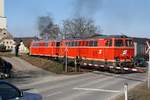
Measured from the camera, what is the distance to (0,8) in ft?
50.6

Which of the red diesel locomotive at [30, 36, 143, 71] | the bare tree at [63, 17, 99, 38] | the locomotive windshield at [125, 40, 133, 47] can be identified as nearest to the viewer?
the red diesel locomotive at [30, 36, 143, 71]

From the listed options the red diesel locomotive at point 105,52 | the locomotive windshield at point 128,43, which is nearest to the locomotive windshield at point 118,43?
the red diesel locomotive at point 105,52

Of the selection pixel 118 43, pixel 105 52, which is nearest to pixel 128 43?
pixel 118 43

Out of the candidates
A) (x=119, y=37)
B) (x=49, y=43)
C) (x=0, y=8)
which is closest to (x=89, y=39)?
(x=119, y=37)

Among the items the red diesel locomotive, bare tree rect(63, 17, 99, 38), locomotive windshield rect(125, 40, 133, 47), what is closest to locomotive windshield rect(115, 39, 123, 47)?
the red diesel locomotive

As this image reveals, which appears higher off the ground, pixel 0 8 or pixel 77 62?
pixel 0 8

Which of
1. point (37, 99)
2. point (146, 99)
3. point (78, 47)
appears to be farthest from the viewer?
point (78, 47)

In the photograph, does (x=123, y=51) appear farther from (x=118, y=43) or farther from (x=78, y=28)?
(x=78, y=28)

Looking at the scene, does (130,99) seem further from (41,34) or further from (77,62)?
(41,34)

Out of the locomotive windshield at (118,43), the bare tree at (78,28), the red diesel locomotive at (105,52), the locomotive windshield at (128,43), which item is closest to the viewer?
the red diesel locomotive at (105,52)

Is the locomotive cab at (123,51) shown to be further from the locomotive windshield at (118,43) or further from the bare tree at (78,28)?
the bare tree at (78,28)

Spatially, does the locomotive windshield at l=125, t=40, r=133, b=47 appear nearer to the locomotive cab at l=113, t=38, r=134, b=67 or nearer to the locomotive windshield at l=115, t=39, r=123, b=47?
the locomotive cab at l=113, t=38, r=134, b=67

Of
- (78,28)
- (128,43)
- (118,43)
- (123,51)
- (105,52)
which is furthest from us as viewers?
(78,28)

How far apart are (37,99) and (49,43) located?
4576 cm
